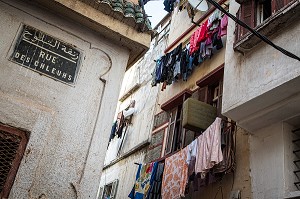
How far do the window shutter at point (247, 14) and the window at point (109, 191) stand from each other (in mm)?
8252

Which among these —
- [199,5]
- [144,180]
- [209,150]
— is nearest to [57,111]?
[209,150]

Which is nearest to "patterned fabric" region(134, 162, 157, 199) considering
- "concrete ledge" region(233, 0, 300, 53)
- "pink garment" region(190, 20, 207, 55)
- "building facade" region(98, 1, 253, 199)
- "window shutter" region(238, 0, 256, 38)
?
"building facade" region(98, 1, 253, 199)

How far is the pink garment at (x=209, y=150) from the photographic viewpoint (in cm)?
629

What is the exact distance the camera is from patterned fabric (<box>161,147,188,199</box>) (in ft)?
23.9

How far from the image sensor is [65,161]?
4.42 m

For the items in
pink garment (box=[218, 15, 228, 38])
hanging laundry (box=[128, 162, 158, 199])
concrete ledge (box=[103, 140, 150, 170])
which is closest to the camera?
pink garment (box=[218, 15, 228, 38])

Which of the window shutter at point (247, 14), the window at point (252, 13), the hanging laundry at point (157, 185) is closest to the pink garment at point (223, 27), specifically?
the window at point (252, 13)

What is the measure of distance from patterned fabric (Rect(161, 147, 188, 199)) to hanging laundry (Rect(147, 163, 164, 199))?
0.41 m

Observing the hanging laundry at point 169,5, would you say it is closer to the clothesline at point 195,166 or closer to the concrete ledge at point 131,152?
the concrete ledge at point 131,152

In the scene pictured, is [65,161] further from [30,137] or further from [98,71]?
[98,71]

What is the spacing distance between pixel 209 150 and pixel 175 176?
4.97ft

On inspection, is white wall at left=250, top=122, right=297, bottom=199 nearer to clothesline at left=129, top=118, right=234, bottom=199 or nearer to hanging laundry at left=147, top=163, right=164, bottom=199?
clothesline at left=129, top=118, right=234, bottom=199

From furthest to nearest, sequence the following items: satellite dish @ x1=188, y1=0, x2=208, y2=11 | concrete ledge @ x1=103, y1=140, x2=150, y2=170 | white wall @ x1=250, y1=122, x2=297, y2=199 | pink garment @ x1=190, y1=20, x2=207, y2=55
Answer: concrete ledge @ x1=103, y1=140, x2=150, y2=170
satellite dish @ x1=188, y1=0, x2=208, y2=11
pink garment @ x1=190, y1=20, x2=207, y2=55
white wall @ x1=250, y1=122, x2=297, y2=199

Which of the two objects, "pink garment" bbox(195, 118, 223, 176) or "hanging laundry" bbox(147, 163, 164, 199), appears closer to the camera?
"pink garment" bbox(195, 118, 223, 176)
